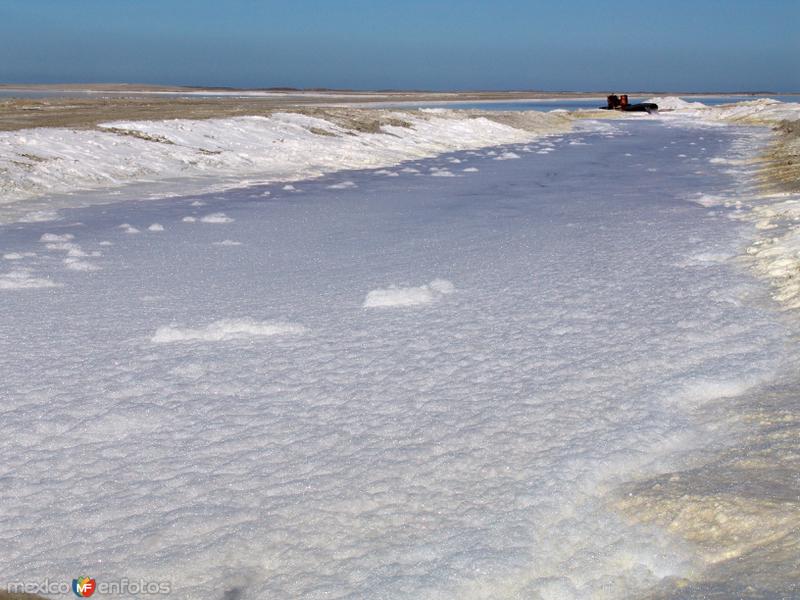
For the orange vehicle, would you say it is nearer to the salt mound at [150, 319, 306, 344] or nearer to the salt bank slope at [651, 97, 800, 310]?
the salt bank slope at [651, 97, 800, 310]

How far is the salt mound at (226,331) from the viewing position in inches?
265

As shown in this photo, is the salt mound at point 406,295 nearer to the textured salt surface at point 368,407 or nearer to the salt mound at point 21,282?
the textured salt surface at point 368,407

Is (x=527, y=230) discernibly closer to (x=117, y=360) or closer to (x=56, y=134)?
(x=117, y=360)

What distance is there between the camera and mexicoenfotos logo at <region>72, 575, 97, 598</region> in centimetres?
346

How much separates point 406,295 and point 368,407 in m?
2.83

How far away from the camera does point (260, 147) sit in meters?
24.5

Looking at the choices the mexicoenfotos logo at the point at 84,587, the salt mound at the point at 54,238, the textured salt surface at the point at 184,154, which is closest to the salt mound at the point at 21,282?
the salt mound at the point at 54,238

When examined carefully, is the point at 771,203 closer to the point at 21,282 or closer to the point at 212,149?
the point at 21,282

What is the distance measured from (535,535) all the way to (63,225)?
1097 centimetres

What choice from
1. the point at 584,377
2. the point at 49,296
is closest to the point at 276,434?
the point at 584,377

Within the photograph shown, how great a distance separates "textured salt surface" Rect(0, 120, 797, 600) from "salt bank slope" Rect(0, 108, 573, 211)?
7.98m

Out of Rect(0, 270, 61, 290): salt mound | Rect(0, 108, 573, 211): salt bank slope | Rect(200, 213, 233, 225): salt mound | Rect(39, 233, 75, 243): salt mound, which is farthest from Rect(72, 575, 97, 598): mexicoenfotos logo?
Rect(0, 108, 573, 211): salt bank slope

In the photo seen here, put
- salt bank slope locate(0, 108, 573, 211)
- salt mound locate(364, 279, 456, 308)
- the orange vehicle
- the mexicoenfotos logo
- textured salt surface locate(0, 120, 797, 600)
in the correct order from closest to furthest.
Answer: the mexicoenfotos logo → textured salt surface locate(0, 120, 797, 600) → salt mound locate(364, 279, 456, 308) → salt bank slope locate(0, 108, 573, 211) → the orange vehicle

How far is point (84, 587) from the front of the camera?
348 centimetres
